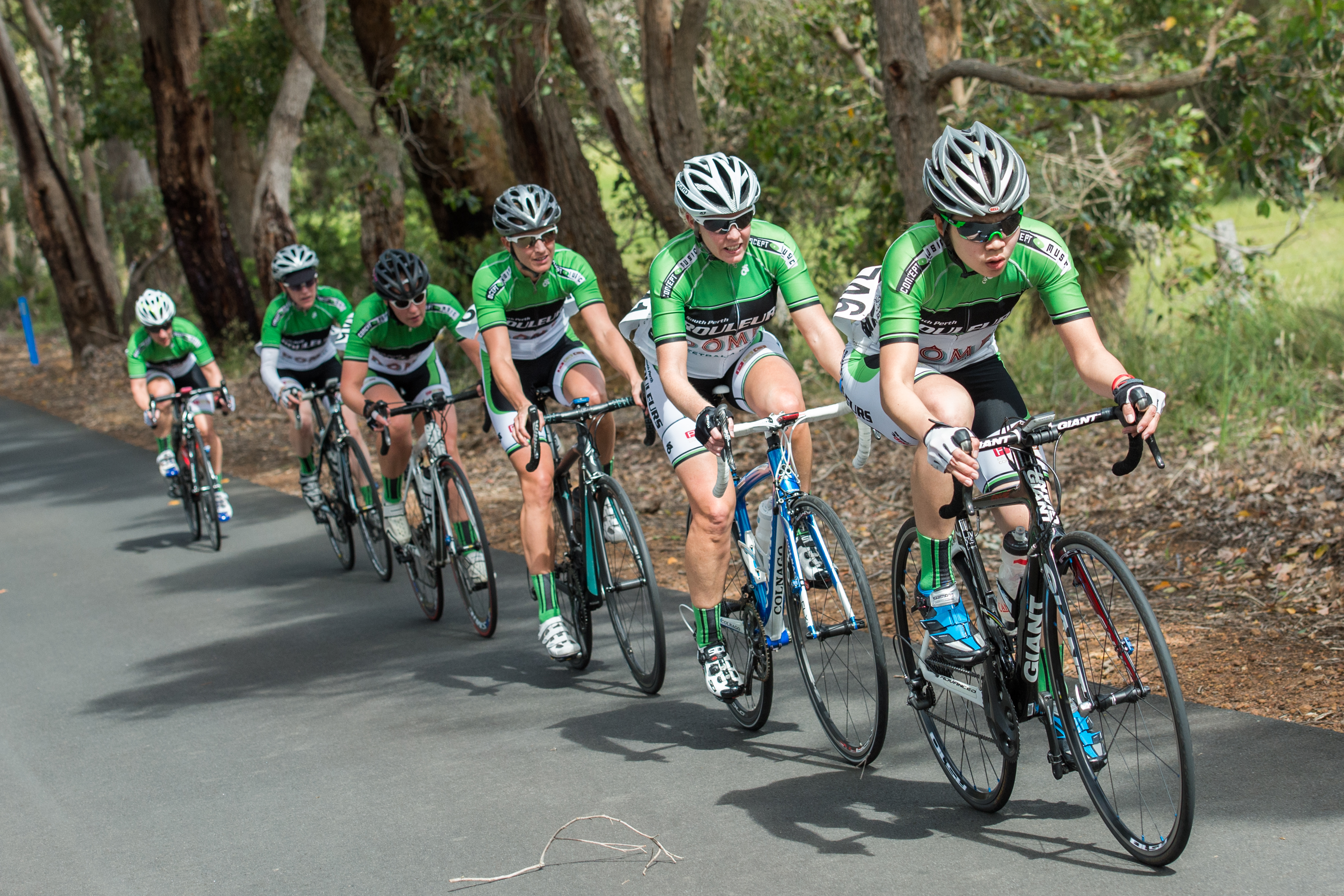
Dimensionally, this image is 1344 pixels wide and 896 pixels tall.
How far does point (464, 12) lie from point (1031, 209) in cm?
568

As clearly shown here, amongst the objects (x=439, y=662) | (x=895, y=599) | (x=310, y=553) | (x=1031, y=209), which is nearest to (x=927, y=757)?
(x=895, y=599)

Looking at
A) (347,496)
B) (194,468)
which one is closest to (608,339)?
(347,496)

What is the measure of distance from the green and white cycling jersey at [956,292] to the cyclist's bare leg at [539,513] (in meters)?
2.40

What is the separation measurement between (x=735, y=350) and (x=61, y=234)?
25089 millimetres

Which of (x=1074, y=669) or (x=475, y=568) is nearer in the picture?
(x=1074, y=669)

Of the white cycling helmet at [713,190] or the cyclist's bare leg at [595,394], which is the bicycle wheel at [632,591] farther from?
the white cycling helmet at [713,190]

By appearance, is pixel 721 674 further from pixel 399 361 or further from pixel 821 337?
pixel 399 361

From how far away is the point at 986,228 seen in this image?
3.99m

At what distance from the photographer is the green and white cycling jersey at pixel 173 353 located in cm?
1110

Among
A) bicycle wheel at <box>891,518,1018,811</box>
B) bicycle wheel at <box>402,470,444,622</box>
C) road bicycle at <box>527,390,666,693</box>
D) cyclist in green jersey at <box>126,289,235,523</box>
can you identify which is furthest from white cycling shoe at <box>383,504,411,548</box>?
bicycle wheel at <box>891,518,1018,811</box>

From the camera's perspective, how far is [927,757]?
16.1ft

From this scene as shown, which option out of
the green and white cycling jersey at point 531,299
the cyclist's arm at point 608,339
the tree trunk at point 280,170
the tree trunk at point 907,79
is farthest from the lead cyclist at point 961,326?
the tree trunk at point 280,170

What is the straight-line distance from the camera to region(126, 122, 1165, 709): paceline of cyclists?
4016 millimetres

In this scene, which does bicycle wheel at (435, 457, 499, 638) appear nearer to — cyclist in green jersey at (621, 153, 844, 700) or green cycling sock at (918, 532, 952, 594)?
A: cyclist in green jersey at (621, 153, 844, 700)
